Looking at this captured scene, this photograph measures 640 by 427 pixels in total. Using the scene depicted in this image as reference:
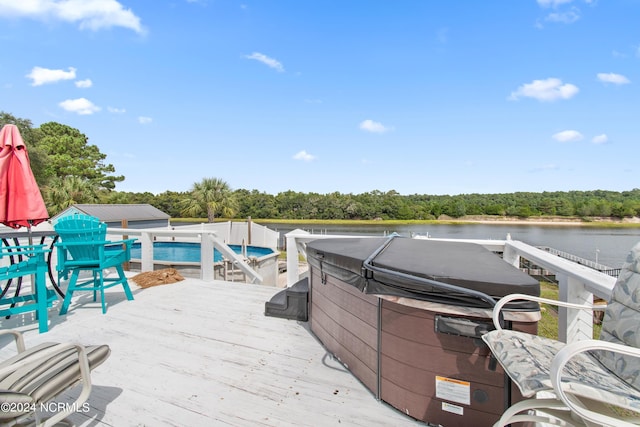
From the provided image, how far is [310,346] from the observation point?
2.56 metres

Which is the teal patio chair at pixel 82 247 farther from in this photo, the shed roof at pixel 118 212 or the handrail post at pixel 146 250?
the shed roof at pixel 118 212

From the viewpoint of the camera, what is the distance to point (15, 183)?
300 centimetres

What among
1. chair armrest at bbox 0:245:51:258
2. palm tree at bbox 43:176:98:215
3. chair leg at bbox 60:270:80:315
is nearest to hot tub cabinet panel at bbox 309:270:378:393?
chair armrest at bbox 0:245:51:258

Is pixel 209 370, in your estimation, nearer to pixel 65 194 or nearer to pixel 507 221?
pixel 65 194

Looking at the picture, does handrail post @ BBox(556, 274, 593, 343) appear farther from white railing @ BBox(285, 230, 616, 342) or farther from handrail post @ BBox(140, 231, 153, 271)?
handrail post @ BBox(140, 231, 153, 271)

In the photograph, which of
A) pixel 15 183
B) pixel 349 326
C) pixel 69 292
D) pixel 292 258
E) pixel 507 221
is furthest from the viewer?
pixel 507 221

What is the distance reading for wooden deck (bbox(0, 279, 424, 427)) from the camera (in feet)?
5.55

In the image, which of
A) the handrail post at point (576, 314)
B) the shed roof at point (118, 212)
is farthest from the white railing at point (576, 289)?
the shed roof at point (118, 212)

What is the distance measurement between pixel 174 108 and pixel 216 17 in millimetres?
7028

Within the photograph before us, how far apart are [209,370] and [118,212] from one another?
47.2 ft

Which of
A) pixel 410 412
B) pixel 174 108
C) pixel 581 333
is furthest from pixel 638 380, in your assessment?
pixel 174 108

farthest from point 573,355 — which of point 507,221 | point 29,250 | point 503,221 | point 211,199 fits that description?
point 507,221

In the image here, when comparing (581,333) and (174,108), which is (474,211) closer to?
(174,108)

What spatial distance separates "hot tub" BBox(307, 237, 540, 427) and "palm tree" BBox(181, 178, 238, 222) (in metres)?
21.4
